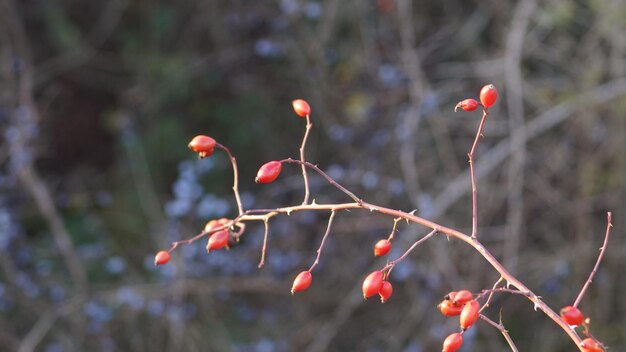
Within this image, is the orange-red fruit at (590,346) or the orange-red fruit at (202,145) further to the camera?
the orange-red fruit at (202,145)

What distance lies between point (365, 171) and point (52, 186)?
1.53 meters

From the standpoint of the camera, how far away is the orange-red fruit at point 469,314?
103cm

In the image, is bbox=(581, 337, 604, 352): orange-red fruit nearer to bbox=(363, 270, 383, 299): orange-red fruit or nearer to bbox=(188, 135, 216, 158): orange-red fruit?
bbox=(363, 270, 383, 299): orange-red fruit

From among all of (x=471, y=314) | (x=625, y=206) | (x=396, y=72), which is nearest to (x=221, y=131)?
(x=396, y=72)

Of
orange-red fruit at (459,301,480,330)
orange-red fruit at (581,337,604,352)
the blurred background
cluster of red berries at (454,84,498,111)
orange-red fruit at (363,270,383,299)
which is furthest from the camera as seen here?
the blurred background

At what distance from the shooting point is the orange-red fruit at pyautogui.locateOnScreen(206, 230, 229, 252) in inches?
49.4

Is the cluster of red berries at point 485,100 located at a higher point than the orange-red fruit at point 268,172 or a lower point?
higher

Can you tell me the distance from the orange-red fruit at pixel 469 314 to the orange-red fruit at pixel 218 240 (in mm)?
400

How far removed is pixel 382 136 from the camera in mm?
3502

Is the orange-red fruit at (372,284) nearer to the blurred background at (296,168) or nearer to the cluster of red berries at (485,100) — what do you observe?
the cluster of red berries at (485,100)

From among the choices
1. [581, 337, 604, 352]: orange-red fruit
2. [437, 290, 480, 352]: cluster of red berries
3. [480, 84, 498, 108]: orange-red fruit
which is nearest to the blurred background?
[480, 84, 498, 108]: orange-red fruit

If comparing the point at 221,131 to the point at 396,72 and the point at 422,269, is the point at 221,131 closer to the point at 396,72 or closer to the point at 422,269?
the point at 396,72

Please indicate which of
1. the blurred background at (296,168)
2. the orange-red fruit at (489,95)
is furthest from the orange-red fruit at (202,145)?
the blurred background at (296,168)

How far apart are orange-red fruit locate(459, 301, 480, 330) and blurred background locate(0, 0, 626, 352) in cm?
171
